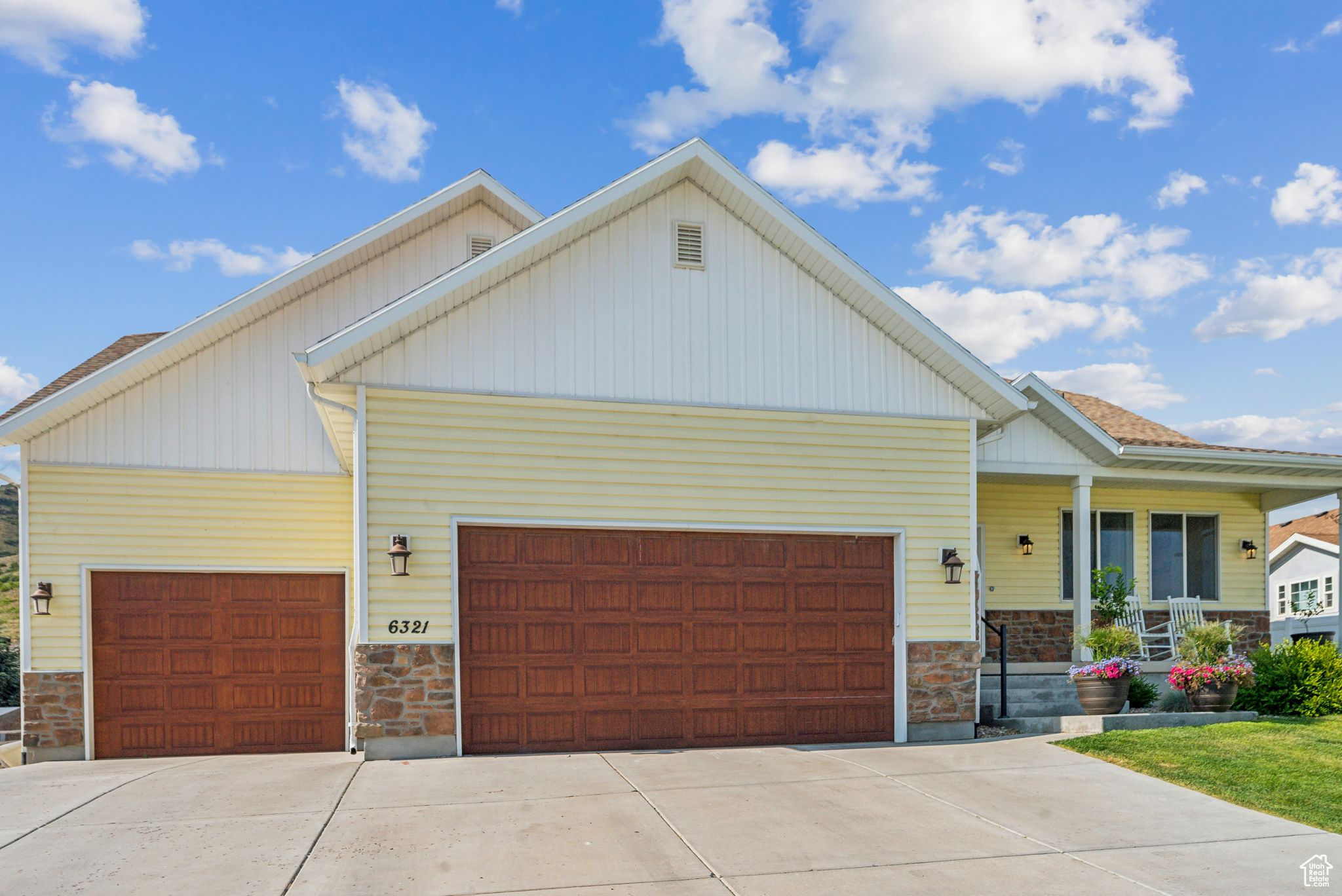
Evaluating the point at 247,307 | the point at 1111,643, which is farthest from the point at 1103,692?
the point at 247,307

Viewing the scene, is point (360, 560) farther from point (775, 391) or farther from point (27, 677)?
point (27, 677)

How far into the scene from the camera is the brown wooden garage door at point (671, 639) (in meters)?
9.91

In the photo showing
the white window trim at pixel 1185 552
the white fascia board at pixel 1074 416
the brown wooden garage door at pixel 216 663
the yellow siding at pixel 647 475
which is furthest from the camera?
the white window trim at pixel 1185 552

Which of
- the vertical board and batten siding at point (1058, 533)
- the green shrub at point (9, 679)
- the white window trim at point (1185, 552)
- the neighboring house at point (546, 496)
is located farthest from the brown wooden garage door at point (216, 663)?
the white window trim at point (1185, 552)

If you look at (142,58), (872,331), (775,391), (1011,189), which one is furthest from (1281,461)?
(142,58)

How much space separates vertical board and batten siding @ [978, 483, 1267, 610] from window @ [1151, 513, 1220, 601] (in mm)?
118

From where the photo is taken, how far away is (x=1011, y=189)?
16.4 m

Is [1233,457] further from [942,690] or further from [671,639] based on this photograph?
[671,639]

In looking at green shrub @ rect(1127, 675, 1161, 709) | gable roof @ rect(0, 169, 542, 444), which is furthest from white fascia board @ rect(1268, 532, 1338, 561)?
gable roof @ rect(0, 169, 542, 444)

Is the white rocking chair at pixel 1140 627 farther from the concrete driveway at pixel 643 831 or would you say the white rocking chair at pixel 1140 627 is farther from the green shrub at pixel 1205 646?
the concrete driveway at pixel 643 831

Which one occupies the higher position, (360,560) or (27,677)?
(360,560)

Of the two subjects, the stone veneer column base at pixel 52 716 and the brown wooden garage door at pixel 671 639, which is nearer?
the brown wooden garage door at pixel 671 639

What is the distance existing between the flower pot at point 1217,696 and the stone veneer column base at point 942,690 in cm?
267

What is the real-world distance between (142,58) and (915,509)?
11611mm
